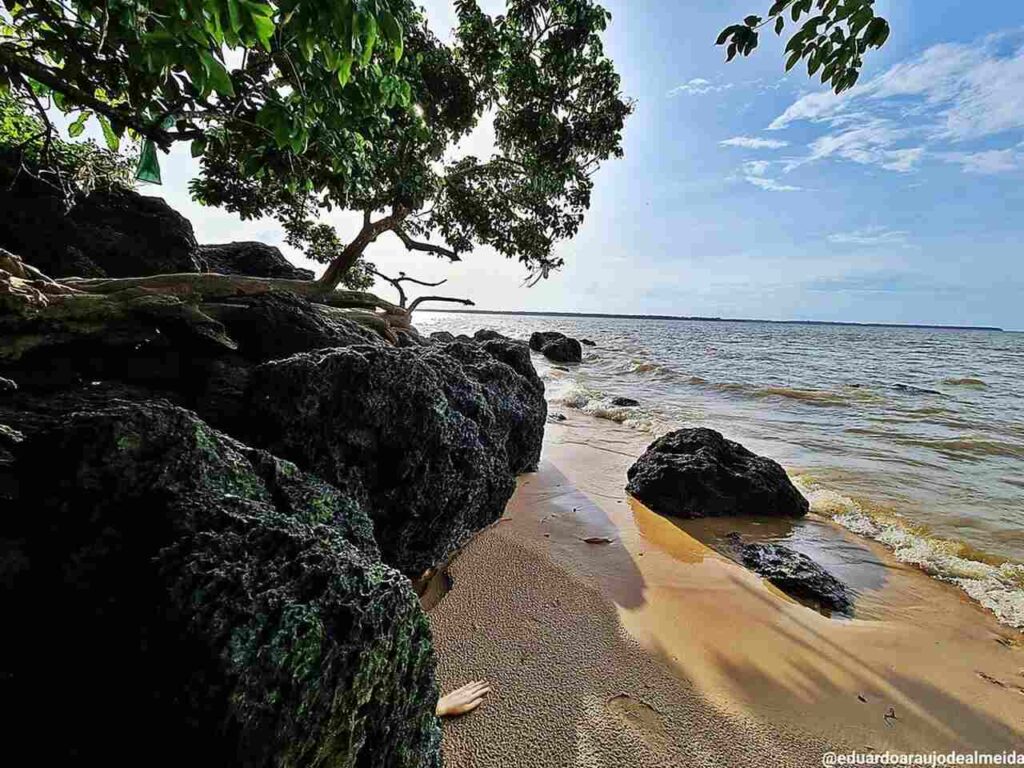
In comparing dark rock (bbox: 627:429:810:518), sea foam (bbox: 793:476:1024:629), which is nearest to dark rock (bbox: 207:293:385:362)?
dark rock (bbox: 627:429:810:518)

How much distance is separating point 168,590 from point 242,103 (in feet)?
11.1

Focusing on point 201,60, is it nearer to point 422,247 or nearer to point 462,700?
point 462,700

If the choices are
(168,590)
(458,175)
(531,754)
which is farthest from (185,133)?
(458,175)

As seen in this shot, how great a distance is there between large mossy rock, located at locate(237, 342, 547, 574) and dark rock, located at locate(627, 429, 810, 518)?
2.97 meters

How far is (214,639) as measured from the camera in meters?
1.14

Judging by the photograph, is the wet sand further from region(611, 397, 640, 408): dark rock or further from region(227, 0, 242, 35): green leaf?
region(611, 397, 640, 408): dark rock

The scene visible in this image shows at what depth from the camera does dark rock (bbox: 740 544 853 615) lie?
3803 mm

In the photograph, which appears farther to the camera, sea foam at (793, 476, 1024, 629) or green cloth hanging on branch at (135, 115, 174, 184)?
sea foam at (793, 476, 1024, 629)

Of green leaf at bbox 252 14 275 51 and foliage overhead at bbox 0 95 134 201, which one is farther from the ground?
foliage overhead at bbox 0 95 134 201

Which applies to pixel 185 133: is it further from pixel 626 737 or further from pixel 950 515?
pixel 950 515

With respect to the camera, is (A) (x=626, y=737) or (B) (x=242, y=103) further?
(B) (x=242, y=103)

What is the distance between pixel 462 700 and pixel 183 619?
5.19 ft

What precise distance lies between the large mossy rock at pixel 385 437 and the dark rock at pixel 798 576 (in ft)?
8.86

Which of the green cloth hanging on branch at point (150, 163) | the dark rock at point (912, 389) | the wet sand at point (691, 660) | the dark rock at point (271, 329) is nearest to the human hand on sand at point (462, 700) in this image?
the wet sand at point (691, 660)
